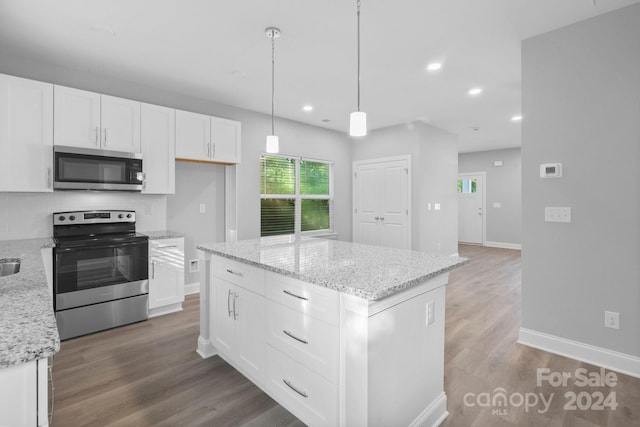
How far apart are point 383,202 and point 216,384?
14.4ft

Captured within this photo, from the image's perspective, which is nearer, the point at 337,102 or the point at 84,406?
the point at 84,406

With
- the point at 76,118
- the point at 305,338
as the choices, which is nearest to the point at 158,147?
the point at 76,118

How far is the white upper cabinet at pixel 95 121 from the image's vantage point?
295 centimetres

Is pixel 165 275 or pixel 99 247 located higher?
pixel 99 247

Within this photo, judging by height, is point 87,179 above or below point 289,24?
below

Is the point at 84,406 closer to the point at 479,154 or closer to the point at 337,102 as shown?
the point at 337,102

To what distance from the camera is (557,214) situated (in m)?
2.58

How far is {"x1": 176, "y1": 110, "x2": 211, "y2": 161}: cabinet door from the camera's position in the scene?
12.2 ft

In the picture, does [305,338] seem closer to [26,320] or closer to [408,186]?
[26,320]

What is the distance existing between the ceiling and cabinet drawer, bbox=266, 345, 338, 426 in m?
2.38

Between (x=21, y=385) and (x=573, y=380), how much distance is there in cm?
299

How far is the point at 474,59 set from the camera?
123 inches

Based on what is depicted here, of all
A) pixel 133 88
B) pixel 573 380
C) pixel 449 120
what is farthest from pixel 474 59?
pixel 133 88
